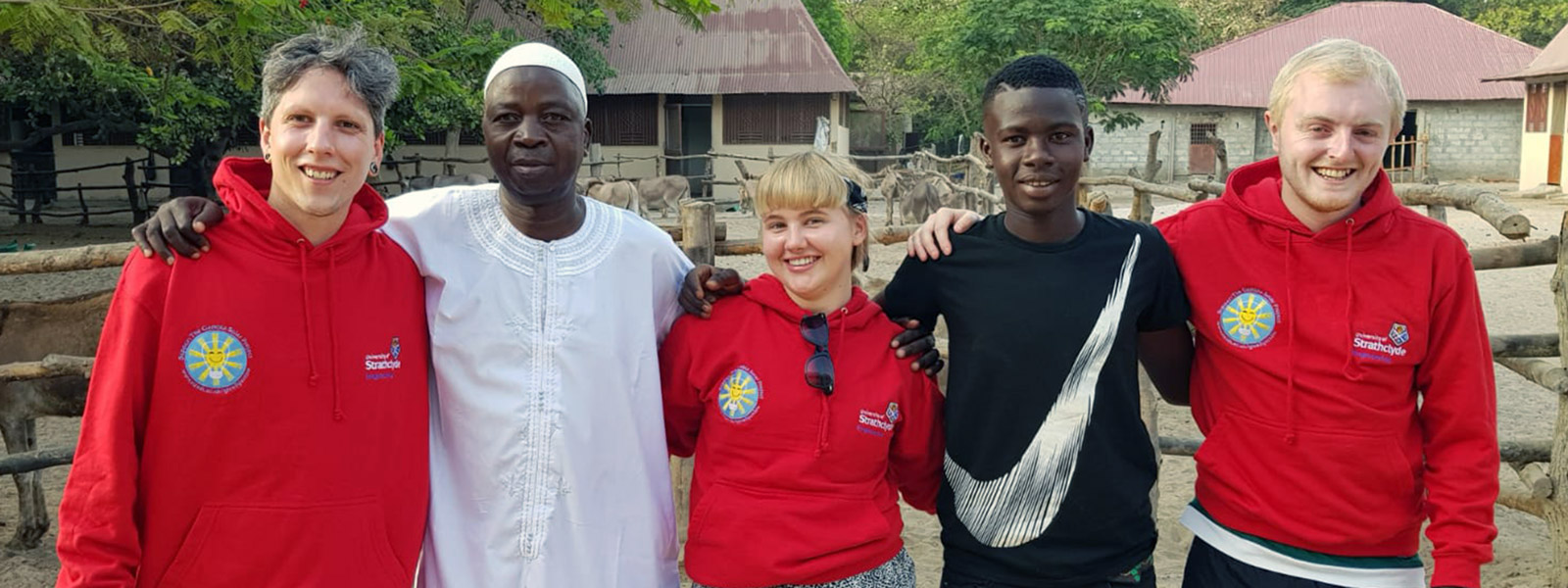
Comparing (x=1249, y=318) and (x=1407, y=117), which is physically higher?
Answer: (x=1407, y=117)

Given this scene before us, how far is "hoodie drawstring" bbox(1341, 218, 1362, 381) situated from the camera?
7.50 feet

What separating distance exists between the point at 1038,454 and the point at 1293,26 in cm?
3205

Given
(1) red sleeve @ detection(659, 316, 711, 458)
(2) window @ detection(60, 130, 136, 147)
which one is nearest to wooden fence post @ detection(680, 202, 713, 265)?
(1) red sleeve @ detection(659, 316, 711, 458)

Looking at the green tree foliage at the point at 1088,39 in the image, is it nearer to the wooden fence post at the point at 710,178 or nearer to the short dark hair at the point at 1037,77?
the wooden fence post at the point at 710,178

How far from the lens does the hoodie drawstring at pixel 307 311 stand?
2133 mm

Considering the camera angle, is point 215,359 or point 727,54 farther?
point 727,54

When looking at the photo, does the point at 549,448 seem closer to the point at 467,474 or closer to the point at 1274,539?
the point at 467,474

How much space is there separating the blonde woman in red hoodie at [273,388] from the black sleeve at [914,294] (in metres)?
1.02

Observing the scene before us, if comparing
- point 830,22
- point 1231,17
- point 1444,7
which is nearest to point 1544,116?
point 1231,17

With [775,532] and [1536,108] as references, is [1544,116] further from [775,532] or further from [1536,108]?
[775,532]

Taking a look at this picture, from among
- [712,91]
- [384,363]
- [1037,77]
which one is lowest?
[384,363]

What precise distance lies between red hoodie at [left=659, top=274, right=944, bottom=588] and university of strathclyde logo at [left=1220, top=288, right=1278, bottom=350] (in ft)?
2.06

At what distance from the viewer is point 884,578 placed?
238 cm

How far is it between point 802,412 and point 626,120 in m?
20.7
